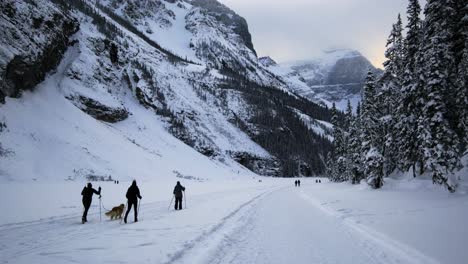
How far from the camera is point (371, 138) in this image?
1270 inches

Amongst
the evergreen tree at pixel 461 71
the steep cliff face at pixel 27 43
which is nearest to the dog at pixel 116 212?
the evergreen tree at pixel 461 71

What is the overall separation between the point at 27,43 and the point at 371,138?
1814 inches

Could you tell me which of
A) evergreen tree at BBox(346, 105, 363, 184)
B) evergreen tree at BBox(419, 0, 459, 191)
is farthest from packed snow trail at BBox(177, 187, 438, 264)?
evergreen tree at BBox(346, 105, 363, 184)

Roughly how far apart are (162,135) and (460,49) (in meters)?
61.7

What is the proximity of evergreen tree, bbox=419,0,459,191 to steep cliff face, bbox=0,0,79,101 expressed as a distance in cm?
4341

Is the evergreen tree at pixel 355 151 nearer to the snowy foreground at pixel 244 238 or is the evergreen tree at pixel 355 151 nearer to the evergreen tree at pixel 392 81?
the evergreen tree at pixel 392 81

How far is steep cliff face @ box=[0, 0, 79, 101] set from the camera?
1512 inches

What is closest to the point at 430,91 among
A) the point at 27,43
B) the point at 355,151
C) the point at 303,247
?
the point at 303,247

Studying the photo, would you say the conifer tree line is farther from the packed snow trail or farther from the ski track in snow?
the packed snow trail

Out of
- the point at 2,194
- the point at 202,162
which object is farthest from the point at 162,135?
the point at 2,194

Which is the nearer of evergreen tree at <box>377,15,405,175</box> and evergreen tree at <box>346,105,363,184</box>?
evergreen tree at <box>377,15,405,175</box>

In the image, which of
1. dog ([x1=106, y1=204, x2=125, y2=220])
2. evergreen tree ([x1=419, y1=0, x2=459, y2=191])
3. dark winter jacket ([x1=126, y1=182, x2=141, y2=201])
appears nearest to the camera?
dog ([x1=106, y1=204, x2=125, y2=220])

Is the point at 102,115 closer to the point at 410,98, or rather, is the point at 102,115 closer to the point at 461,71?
the point at 410,98

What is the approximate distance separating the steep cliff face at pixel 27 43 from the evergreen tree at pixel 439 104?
4341 centimetres
